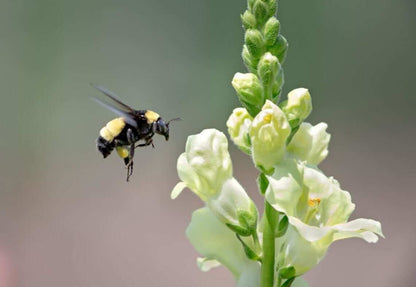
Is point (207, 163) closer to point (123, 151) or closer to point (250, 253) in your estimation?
point (250, 253)

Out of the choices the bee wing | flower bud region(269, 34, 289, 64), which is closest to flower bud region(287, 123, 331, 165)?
flower bud region(269, 34, 289, 64)

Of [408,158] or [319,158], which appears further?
[408,158]

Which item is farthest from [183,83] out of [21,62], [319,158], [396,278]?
[319,158]

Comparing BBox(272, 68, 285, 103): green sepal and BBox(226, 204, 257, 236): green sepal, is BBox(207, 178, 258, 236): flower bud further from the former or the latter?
BBox(272, 68, 285, 103): green sepal

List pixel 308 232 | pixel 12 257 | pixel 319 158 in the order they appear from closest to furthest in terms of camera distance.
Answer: pixel 308 232 < pixel 319 158 < pixel 12 257

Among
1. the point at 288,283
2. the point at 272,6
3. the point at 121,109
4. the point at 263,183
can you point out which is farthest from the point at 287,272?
the point at 121,109

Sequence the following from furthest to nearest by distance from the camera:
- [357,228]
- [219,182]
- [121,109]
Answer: [121,109] → [219,182] → [357,228]

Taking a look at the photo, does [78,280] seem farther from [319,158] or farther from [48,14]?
[319,158]
